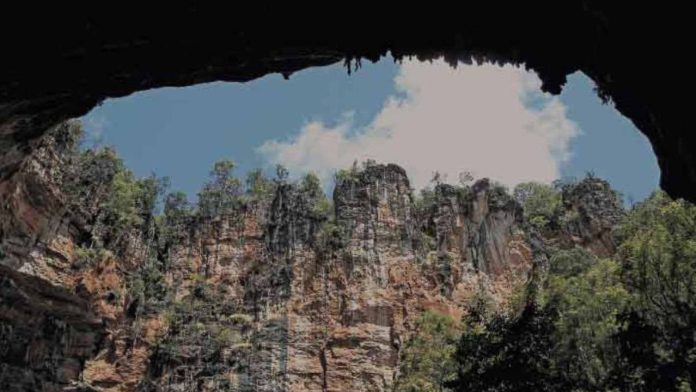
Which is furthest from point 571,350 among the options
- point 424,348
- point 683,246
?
point 424,348

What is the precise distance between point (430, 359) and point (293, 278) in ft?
57.4

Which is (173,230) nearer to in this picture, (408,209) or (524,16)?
(408,209)

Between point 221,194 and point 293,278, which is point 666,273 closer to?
point 293,278

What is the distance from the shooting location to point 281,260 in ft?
148

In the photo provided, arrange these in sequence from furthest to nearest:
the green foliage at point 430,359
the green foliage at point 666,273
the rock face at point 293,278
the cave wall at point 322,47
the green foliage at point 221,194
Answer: the green foliage at point 221,194, the rock face at point 293,278, the green foliage at point 430,359, the green foliage at point 666,273, the cave wall at point 322,47

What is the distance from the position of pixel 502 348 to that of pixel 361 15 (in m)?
9.04

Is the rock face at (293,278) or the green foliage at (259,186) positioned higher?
the green foliage at (259,186)

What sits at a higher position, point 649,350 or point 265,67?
point 265,67

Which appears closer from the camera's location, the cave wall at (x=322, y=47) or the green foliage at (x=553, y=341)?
the cave wall at (x=322, y=47)

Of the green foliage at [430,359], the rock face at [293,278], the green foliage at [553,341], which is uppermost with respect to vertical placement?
the rock face at [293,278]

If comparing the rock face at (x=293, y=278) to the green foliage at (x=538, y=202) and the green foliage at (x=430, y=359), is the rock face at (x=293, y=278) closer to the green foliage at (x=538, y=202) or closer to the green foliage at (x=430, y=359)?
the green foliage at (x=538, y=202)

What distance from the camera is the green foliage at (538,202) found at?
5416 centimetres

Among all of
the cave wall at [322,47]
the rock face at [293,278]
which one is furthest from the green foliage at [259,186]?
the cave wall at [322,47]

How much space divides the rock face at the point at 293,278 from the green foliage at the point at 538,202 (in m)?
3.17
